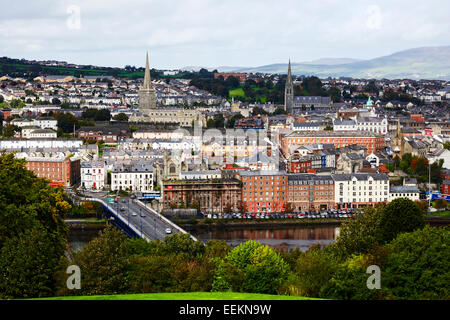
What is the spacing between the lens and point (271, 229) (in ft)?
45.7

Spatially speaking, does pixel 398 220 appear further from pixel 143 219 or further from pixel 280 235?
pixel 143 219

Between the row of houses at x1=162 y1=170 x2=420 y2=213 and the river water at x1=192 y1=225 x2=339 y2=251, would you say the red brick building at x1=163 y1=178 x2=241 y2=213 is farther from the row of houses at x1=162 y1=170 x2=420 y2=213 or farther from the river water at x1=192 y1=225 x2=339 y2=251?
the river water at x1=192 y1=225 x2=339 y2=251

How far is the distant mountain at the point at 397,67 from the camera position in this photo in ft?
150

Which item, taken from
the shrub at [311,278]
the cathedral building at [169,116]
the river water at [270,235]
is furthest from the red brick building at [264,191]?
the cathedral building at [169,116]

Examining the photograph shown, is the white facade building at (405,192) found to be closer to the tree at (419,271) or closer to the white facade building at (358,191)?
the white facade building at (358,191)

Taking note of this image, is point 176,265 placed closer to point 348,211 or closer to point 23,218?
point 23,218

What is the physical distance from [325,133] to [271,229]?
31.5 ft

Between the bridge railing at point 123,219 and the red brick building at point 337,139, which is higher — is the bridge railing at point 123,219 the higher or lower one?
the lower one

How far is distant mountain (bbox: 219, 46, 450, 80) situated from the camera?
150 ft

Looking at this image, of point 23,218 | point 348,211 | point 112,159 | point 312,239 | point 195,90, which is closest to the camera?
point 23,218

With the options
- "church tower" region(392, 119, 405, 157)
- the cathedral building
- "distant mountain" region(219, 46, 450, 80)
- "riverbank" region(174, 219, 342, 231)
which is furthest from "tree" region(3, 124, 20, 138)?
"distant mountain" region(219, 46, 450, 80)

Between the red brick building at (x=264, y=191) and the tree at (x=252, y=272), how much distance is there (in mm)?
8921

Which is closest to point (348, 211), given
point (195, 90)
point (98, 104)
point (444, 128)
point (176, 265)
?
point (176, 265)

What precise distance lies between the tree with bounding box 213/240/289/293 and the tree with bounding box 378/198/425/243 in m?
2.32
